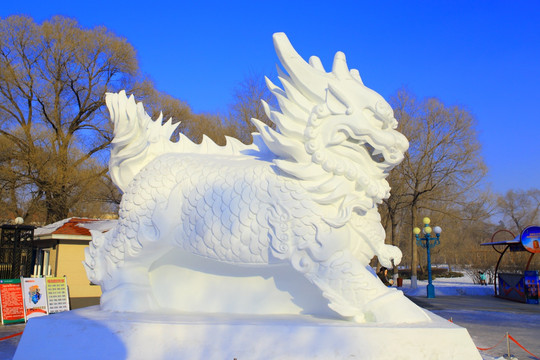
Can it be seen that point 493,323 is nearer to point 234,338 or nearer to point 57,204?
point 234,338

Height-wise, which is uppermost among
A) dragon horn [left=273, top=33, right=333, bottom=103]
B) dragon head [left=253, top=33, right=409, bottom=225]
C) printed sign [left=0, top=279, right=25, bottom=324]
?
dragon horn [left=273, top=33, right=333, bottom=103]

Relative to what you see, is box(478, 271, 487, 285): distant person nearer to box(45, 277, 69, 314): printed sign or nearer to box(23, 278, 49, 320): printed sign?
box(45, 277, 69, 314): printed sign

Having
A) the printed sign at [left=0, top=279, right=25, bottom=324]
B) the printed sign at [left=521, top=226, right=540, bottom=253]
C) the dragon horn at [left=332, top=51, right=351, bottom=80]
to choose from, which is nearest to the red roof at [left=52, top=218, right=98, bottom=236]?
the printed sign at [left=0, top=279, right=25, bottom=324]

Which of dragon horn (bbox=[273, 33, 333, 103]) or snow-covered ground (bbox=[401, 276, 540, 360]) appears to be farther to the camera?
snow-covered ground (bbox=[401, 276, 540, 360])

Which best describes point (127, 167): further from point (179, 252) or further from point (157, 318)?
point (157, 318)

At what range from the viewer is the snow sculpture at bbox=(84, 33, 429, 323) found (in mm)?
3359

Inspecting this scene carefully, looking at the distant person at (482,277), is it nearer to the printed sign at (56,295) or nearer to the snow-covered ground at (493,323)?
the snow-covered ground at (493,323)

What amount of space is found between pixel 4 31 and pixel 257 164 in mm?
14485

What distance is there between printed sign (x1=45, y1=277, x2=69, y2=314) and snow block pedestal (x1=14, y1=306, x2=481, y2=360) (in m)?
5.46

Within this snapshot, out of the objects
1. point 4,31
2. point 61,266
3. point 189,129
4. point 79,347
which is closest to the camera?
point 79,347

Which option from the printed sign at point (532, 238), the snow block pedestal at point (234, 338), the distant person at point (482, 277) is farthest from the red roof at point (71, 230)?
the distant person at point (482, 277)

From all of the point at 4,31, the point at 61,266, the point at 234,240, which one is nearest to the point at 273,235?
the point at 234,240

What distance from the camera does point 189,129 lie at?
1816 cm

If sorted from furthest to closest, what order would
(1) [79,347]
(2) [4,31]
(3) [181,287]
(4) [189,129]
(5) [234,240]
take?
(4) [189,129] → (2) [4,31] → (3) [181,287] → (5) [234,240] → (1) [79,347]
